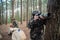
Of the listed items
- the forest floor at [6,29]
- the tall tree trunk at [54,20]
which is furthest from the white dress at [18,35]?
the tall tree trunk at [54,20]

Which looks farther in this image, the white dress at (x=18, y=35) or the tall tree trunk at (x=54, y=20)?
the white dress at (x=18, y=35)

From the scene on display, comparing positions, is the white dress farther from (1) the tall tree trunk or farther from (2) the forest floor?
(1) the tall tree trunk

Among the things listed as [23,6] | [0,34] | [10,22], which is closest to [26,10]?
[23,6]

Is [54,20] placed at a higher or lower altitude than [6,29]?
higher

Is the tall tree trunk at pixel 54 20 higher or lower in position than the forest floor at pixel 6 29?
higher

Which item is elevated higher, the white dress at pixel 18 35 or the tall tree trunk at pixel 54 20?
the tall tree trunk at pixel 54 20

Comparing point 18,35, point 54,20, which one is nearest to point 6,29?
point 18,35

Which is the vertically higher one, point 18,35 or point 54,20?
point 54,20

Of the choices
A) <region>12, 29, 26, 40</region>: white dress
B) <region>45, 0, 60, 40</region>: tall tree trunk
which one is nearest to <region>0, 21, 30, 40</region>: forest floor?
<region>12, 29, 26, 40</region>: white dress

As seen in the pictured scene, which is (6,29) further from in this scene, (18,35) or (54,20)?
(54,20)

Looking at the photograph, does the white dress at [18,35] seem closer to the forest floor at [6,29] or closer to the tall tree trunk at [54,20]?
the forest floor at [6,29]

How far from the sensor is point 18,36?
211 cm

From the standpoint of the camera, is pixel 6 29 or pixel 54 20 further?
pixel 6 29

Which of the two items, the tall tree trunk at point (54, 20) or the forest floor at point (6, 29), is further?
the forest floor at point (6, 29)
